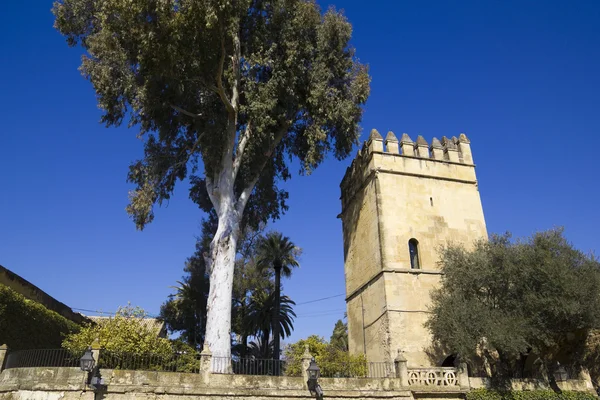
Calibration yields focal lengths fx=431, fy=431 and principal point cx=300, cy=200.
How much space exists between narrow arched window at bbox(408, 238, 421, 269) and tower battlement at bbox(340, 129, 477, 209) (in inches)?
134

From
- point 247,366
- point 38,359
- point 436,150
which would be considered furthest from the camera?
point 436,150

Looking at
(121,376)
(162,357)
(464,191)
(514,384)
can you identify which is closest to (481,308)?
(514,384)

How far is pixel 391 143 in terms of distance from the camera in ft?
70.2

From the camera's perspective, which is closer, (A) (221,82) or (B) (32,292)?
(A) (221,82)

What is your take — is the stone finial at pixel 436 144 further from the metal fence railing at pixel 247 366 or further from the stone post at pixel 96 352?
the stone post at pixel 96 352

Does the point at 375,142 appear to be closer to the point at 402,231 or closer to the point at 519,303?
the point at 402,231

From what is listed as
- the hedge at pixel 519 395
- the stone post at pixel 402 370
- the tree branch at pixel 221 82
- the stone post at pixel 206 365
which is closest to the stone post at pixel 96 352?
the stone post at pixel 206 365

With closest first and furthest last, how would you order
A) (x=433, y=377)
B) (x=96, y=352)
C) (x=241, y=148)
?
(x=96, y=352), (x=433, y=377), (x=241, y=148)

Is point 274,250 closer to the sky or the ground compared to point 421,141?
closer to the ground

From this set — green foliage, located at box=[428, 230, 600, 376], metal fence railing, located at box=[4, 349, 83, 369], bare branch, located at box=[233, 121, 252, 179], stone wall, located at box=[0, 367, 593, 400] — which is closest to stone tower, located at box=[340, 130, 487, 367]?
green foliage, located at box=[428, 230, 600, 376]

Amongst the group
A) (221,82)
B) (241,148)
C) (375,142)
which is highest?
(375,142)

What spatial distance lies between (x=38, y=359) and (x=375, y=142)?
15.9 m

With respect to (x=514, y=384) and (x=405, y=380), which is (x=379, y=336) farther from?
(x=514, y=384)

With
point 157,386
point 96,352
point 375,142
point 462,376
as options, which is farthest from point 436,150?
point 96,352
